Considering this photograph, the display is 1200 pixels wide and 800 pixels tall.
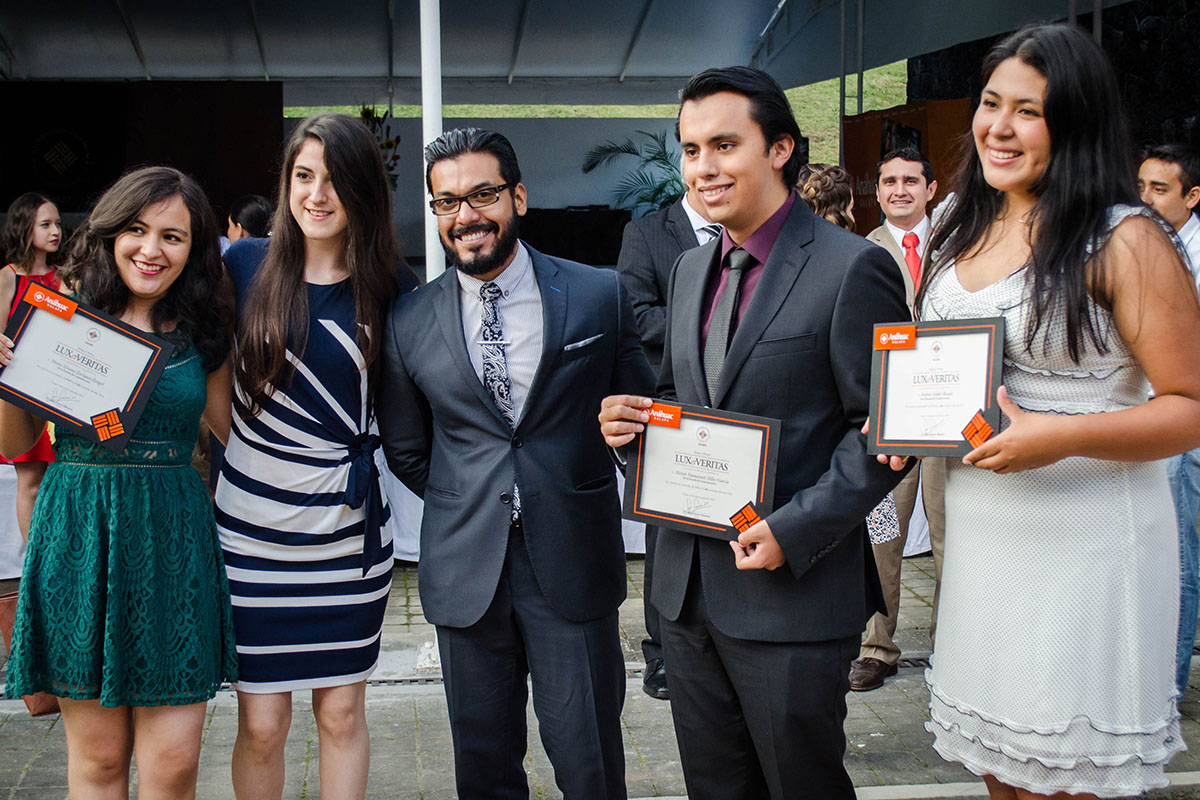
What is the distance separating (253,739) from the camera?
279cm

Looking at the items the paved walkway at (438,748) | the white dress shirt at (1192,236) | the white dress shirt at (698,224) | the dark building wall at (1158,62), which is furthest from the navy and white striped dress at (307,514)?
the dark building wall at (1158,62)

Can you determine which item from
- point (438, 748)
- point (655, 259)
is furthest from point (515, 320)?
point (438, 748)

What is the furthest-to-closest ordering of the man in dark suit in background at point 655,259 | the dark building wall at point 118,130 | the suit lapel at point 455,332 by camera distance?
the dark building wall at point 118,130 → the man in dark suit in background at point 655,259 → the suit lapel at point 455,332

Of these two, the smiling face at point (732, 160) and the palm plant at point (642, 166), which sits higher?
the palm plant at point (642, 166)

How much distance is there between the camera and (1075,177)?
6.75 ft

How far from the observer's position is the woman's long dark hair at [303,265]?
269 cm

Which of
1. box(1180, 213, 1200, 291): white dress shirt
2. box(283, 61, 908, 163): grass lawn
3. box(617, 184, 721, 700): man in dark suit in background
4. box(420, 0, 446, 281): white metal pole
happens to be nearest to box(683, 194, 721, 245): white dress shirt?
box(617, 184, 721, 700): man in dark suit in background

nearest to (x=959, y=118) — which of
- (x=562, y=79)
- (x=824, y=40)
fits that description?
(x=824, y=40)

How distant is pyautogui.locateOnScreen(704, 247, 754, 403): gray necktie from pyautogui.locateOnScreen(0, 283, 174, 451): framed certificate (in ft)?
4.21

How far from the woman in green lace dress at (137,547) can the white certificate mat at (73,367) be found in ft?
0.18

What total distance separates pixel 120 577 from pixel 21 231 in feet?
14.1

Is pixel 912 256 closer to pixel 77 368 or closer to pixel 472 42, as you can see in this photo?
pixel 77 368

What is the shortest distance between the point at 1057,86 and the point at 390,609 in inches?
166

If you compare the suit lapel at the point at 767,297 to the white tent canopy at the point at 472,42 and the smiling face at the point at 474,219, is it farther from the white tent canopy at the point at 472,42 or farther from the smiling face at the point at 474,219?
the white tent canopy at the point at 472,42
